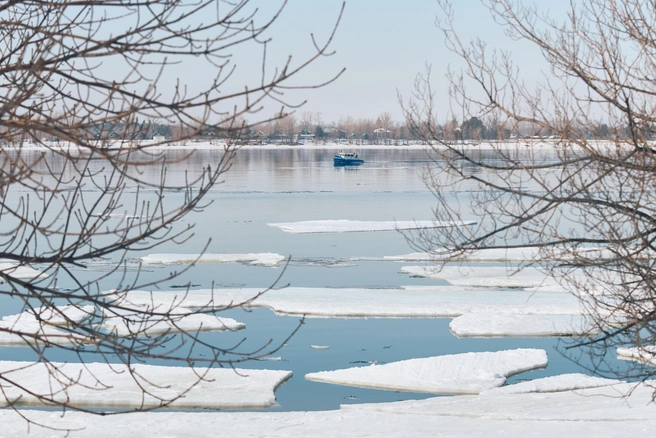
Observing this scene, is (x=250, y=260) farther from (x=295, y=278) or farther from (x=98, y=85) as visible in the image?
(x=98, y=85)

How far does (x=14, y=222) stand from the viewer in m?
29.3

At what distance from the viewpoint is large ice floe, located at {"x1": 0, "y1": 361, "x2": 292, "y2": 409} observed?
9906 millimetres

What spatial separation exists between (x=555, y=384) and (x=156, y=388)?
16.2 ft

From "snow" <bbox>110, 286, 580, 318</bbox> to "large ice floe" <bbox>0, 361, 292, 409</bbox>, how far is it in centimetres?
338

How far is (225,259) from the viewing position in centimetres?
2041

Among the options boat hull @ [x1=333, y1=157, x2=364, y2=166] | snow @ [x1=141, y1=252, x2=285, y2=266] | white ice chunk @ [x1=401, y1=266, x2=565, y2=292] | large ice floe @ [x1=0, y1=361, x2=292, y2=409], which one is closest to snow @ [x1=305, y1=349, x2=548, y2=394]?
large ice floe @ [x1=0, y1=361, x2=292, y2=409]

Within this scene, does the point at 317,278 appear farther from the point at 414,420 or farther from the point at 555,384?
the point at 414,420

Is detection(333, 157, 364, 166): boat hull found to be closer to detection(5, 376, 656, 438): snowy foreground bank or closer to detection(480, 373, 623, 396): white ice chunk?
detection(480, 373, 623, 396): white ice chunk

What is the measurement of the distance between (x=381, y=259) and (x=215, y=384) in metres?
11.3

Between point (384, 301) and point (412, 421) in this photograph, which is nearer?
point (412, 421)

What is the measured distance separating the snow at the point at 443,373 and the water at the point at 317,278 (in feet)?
0.45

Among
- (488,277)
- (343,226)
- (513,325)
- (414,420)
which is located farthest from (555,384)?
(343,226)

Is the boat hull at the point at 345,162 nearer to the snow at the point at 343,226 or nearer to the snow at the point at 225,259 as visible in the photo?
the snow at the point at 343,226

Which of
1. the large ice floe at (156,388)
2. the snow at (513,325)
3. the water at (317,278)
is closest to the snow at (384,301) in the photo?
the water at (317,278)
